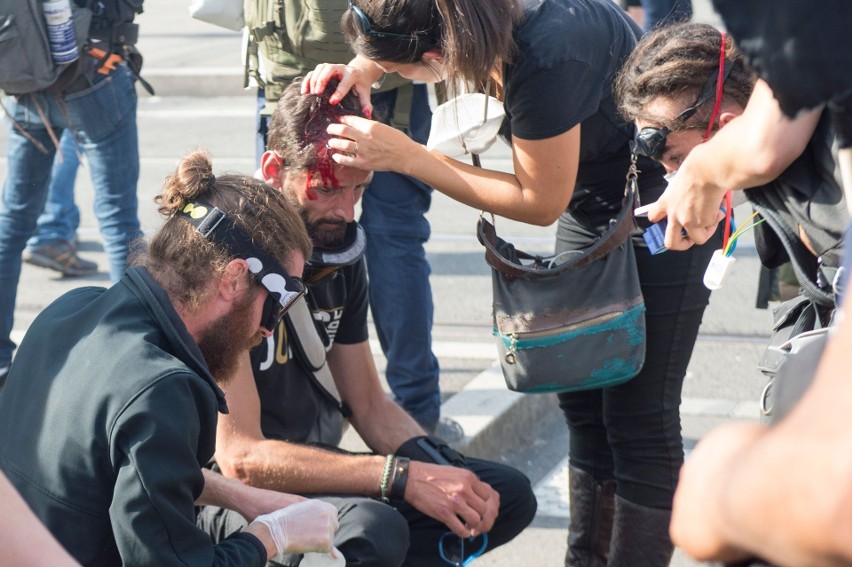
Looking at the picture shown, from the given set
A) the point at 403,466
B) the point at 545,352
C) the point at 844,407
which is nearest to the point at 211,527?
the point at 403,466

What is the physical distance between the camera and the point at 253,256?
2391mm

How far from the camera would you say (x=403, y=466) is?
2.83 metres

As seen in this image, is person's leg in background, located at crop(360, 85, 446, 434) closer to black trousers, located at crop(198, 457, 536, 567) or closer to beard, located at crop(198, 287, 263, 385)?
black trousers, located at crop(198, 457, 536, 567)

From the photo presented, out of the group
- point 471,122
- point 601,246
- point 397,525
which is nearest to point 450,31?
point 471,122

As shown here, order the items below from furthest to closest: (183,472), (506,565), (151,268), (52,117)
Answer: (52,117), (506,565), (151,268), (183,472)

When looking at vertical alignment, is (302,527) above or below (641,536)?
above

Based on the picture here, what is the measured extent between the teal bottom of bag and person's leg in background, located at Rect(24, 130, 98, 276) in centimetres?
365

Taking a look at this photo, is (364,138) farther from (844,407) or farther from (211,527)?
(844,407)

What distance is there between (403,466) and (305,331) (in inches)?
16.6

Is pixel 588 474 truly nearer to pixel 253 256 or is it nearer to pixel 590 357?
pixel 590 357

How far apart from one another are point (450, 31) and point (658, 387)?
3.38ft

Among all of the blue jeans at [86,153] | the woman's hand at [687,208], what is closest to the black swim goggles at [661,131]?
the woman's hand at [687,208]

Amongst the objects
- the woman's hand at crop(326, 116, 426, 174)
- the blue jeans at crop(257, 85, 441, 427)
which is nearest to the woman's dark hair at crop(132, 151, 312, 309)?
the woman's hand at crop(326, 116, 426, 174)

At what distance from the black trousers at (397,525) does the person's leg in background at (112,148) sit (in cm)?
192
